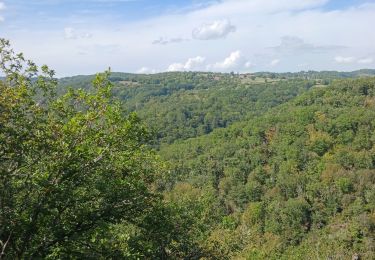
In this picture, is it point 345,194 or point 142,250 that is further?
point 345,194

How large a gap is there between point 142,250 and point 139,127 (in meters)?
3.33

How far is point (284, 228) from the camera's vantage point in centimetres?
8894

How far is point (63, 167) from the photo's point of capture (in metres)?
9.30

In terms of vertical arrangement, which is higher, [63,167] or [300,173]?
[63,167]

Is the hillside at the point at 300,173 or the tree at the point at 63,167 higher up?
the tree at the point at 63,167

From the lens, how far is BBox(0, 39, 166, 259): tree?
896 centimetres

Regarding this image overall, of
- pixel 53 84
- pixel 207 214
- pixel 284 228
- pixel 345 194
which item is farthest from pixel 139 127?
pixel 345 194

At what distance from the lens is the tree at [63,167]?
8961 millimetres

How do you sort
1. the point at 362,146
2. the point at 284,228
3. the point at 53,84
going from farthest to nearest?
the point at 362,146, the point at 284,228, the point at 53,84

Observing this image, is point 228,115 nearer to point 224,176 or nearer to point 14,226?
point 224,176

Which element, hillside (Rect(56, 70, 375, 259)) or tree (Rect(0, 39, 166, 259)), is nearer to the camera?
→ tree (Rect(0, 39, 166, 259))

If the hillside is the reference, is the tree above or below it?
above

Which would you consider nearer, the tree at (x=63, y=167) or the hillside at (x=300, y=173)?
the tree at (x=63, y=167)

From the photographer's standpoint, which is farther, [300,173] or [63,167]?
[300,173]
